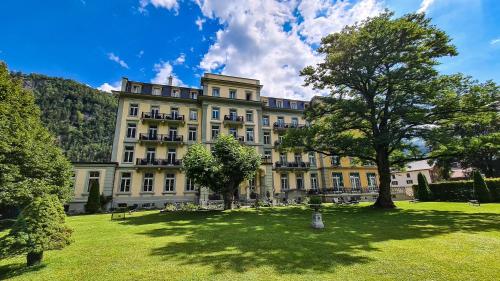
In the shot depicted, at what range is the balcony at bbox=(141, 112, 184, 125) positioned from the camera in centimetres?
2816

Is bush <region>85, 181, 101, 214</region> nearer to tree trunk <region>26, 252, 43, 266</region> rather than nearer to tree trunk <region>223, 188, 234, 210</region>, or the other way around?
tree trunk <region>223, 188, 234, 210</region>

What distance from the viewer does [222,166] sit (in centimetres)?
1786

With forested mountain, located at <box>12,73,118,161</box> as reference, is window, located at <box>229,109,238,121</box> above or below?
below

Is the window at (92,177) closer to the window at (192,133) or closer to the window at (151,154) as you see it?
the window at (151,154)

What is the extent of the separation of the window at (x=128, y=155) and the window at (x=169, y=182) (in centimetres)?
458

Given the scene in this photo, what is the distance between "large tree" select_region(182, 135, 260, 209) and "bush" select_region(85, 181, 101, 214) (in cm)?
1169

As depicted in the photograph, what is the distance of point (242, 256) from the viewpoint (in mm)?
6578

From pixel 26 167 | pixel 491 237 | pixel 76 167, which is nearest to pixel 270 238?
pixel 491 237

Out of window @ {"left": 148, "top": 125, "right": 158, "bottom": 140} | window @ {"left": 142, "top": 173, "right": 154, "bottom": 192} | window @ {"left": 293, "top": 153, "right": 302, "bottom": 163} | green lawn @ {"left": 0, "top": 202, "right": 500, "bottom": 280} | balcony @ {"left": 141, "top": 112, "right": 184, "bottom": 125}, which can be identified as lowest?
green lawn @ {"left": 0, "top": 202, "right": 500, "bottom": 280}

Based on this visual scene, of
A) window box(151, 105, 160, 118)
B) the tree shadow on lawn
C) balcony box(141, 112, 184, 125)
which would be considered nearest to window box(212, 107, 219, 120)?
balcony box(141, 112, 184, 125)

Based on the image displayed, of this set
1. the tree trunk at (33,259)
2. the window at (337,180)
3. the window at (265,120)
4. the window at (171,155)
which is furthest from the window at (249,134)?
the tree trunk at (33,259)

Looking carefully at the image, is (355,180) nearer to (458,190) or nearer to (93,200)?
(458,190)

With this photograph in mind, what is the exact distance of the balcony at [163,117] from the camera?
28.2 m

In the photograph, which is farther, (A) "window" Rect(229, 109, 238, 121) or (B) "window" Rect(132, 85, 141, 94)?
(A) "window" Rect(229, 109, 238, 121)
